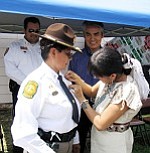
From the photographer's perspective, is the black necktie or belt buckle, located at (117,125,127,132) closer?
the black necktie

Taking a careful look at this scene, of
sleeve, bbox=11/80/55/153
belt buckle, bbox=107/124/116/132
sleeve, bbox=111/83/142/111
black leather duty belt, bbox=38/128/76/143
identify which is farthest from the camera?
belt buckle, bbox=107/124/116/132

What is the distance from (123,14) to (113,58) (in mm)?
789

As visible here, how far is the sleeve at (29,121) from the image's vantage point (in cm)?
169

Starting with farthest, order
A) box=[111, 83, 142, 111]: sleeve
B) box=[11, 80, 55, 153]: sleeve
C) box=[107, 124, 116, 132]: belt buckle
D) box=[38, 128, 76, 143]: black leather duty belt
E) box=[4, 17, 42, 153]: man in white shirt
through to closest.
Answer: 1. box=[4, 17, 42, 153]: man in white shirt
2. box=[107, 124, 116, 132]: belt buckle
3. box=[111, 83, 142, 111]: sleeve
4. box=[38, 128, 76, 143]: black leather duty belt
5. box=[11, 80, 55, 153]: sleeve

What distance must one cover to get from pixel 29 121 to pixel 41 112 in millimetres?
94

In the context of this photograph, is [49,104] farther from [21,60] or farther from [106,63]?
[21,60]

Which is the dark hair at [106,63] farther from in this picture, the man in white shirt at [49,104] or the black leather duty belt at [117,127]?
the black leather duty belt at [117,127]

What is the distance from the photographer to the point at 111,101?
2.00 metres

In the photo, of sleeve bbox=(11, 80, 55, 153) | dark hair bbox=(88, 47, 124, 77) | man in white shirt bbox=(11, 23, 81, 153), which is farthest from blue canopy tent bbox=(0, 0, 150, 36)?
sleeve bbox=(11, 80, 55, 153)

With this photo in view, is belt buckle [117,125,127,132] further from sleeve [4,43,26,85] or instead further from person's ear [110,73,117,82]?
sleeve [4,43,26,85]

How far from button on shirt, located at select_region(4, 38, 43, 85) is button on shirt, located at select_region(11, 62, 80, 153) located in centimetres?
197

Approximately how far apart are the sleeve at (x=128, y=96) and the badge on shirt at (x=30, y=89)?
1.70 feet

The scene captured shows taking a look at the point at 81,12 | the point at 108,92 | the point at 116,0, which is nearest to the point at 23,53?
the point at 116,0

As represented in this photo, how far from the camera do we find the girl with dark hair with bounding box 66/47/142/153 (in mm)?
1913
